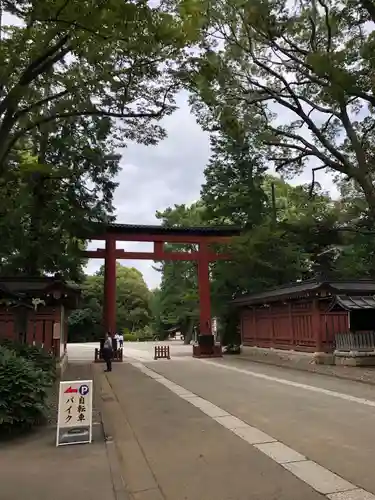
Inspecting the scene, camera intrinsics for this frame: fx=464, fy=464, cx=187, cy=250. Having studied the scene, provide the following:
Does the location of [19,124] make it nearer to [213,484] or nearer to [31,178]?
[31,178]

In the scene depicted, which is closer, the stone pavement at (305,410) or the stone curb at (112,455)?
the stone curb at (112,455)

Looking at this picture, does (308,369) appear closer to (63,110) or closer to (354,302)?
(354,302)

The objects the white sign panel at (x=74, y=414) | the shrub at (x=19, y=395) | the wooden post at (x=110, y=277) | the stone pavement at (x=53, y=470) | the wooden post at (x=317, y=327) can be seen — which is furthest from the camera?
the wooden post at (x=110, y=277)

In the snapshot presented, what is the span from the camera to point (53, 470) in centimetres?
584

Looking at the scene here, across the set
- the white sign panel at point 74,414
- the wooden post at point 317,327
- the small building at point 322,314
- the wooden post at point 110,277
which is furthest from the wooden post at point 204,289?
the white sign panel at point 74,414

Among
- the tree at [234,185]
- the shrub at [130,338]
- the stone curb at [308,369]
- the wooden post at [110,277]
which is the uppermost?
the tree at [234,185]

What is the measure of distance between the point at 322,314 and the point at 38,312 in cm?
1231

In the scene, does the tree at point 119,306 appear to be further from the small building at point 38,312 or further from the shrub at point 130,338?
the small building at point 38,312

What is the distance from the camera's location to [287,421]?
880 centimetres

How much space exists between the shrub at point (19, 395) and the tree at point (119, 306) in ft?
157

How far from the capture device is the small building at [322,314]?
19422 mm

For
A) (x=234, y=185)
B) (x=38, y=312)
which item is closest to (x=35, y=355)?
(x=38, y=312)

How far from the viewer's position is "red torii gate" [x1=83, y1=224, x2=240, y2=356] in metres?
27.7

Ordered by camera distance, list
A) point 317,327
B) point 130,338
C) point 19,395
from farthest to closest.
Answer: point 130,338, point 317,327, point 19,395
